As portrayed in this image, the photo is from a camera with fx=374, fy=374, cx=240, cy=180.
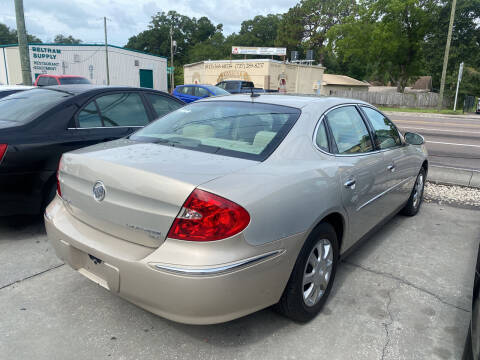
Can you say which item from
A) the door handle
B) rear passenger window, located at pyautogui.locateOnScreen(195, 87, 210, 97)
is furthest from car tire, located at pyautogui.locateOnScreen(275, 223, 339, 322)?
rear passenger window, located at pyautogui.locateOnScreen(195, 87, 210, 97)

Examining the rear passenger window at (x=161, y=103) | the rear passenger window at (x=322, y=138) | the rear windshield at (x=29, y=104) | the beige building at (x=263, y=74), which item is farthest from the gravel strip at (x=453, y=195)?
the beige building at (x=263, y=74)

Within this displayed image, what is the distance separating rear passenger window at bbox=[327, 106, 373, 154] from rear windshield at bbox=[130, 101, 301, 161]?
42cm

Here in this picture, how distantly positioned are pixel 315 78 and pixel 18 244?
39383mm

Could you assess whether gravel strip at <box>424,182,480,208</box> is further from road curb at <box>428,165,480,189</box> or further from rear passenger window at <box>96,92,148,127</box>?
rear passenger window at <box>96,92,148,127</box>

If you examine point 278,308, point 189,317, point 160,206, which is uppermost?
point 160,206

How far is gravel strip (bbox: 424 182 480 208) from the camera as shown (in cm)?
564

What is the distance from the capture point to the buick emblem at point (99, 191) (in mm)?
2227

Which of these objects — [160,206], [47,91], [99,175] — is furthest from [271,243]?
[47,91]

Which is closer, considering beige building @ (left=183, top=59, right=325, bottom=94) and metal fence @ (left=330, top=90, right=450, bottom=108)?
beige building @ (left=183, top=59, right=325, bottom=94)

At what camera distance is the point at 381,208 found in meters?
3.56

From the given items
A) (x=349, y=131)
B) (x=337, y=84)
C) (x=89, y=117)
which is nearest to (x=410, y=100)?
(x=337, y=84)

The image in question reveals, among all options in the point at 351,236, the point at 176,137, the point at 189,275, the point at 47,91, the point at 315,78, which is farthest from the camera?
the point at 315,78

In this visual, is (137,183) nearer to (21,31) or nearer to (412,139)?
(412,139)

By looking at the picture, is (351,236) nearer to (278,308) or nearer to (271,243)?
(278,308)
